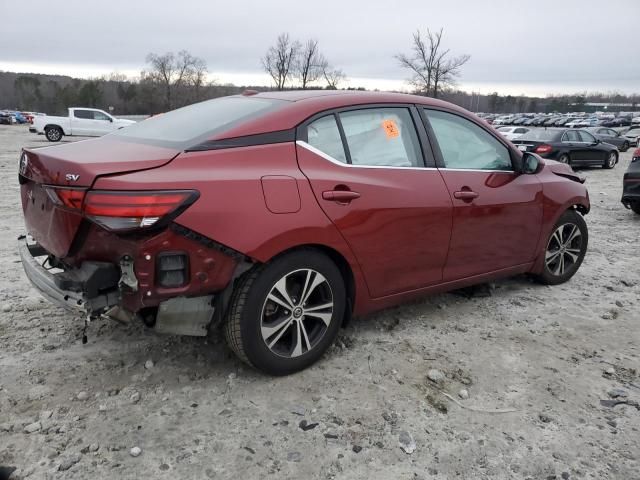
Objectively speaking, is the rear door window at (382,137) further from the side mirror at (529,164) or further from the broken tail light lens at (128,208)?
the broken tail light lens at (128,208)

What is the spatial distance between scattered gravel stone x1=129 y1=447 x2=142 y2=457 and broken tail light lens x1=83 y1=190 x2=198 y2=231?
3.32 ft

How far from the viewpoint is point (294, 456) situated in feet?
7.95

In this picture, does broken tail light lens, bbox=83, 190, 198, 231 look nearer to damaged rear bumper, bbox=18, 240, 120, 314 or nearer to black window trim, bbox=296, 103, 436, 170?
damaged rear bumper, bbox=18, 240, 120, 314

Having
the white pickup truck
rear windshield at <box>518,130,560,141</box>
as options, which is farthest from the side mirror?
the white pickup truck

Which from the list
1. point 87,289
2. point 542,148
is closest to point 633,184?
point 87,289

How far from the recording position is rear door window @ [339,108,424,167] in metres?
3.26

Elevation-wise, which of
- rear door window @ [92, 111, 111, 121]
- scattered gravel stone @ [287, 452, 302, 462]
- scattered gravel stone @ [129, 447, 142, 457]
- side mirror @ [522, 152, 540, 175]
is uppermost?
rear door window @ [92, 111, 111, 121]

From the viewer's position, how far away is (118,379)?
9.87 feet

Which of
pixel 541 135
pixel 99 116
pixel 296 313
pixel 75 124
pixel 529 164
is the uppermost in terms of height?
pixel 99 116

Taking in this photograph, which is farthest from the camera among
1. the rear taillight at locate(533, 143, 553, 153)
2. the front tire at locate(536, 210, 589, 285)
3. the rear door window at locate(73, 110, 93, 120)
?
the rear door window at locate(73, 110, 93, 120)

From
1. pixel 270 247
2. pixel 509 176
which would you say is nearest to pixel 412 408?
pixel 270 247

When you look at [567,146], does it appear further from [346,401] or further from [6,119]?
[6,119]

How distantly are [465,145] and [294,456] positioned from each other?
A: 2.57 meters

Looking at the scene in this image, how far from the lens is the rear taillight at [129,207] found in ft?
7.91
